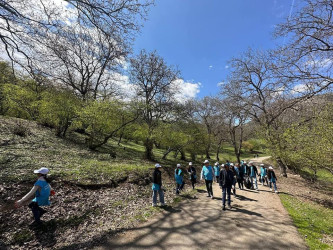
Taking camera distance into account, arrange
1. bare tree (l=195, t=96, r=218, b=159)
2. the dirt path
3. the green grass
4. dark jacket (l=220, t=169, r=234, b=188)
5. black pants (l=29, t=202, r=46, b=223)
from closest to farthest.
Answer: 1. the dirt path
2. black pants (l=29, t=202, r=46, b=223)
3. the green grass
4. dark jacket (l=220, t=169, r=234, b=188)
5. bare tree (l=195, t=96, r=218, b=159)

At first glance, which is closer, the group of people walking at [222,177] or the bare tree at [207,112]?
the group of people walking at [222,177]

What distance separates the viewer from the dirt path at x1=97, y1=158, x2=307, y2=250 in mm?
4652

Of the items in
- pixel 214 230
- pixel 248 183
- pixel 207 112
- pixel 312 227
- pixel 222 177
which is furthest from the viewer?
pixel 207 112

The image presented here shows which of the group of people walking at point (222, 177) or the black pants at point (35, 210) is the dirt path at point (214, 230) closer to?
the group of people walking at point (222, 177)

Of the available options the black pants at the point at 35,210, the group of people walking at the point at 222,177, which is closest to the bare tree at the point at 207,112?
the group of people walking at the point at 222,177

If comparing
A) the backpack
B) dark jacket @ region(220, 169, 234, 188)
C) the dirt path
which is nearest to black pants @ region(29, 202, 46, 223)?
the dirt path

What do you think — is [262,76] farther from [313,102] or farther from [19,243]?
[19,243]

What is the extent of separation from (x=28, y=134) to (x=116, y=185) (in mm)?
10844

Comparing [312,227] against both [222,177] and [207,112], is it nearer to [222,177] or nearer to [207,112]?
[222,177]

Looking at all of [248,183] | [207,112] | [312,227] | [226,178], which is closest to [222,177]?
[226,178]

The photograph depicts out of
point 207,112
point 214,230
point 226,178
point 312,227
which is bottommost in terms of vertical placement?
point 214,230

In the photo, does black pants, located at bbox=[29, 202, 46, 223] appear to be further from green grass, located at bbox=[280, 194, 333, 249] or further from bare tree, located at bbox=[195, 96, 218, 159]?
bare tree, located at bbox=[195, 96, 218, 159]

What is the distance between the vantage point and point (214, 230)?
17.9ft

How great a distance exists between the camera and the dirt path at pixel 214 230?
465cm
